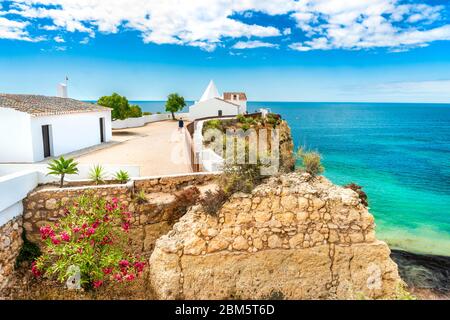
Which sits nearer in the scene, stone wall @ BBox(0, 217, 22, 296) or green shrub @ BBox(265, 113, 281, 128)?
stone wall @ BBox(0, 217, 22, 296)

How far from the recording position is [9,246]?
727cm

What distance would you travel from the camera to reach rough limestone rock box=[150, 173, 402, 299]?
732cm

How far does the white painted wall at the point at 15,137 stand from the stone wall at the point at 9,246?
300 inches

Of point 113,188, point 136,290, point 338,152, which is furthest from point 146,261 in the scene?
point 338,152

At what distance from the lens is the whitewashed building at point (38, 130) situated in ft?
45.2

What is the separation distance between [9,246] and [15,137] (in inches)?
334

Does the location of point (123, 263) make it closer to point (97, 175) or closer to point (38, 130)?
point (97, 175)

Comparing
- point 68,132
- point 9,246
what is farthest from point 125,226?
point 68,132

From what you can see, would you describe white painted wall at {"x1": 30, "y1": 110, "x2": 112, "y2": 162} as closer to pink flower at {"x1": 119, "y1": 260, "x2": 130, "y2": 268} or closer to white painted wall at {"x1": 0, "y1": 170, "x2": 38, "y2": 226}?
A: white painted wall at {"x1": 0, "y1": 170, "x2": 38, "y2": 226}

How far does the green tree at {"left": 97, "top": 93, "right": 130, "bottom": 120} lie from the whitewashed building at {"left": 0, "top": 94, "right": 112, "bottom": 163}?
8.87 metres

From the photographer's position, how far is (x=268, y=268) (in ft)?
24.2

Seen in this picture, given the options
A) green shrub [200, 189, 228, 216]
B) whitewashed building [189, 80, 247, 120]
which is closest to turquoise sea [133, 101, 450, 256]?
green shrub [200, 189, 228, 216]
